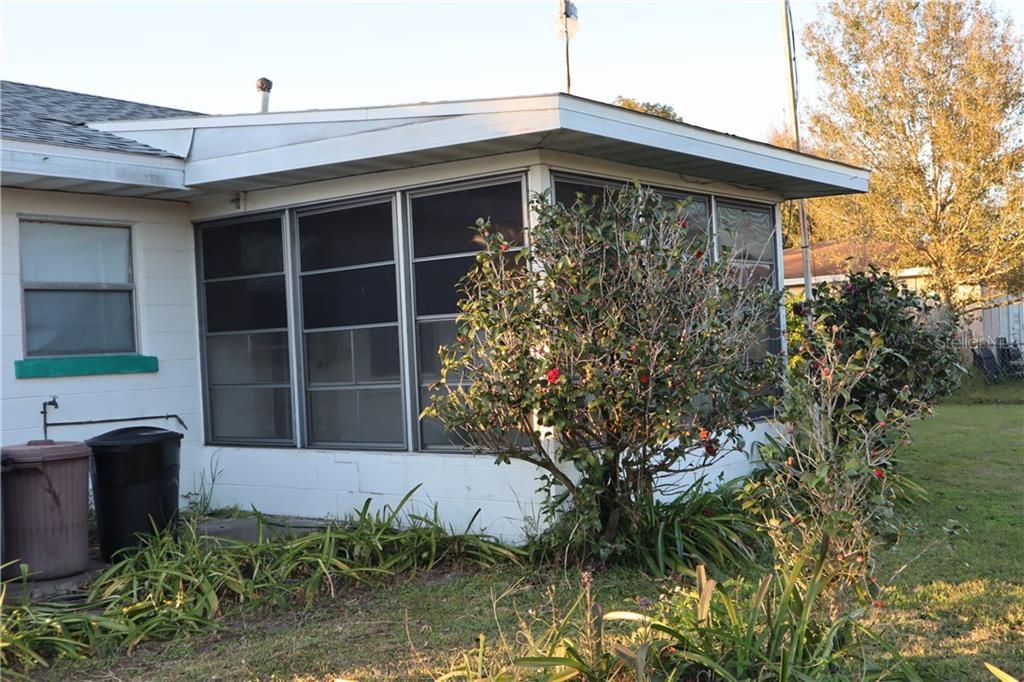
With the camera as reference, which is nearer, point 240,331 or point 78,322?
point 78,322

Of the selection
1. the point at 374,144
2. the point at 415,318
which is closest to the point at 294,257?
the point at 415,318

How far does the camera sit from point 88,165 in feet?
26.1

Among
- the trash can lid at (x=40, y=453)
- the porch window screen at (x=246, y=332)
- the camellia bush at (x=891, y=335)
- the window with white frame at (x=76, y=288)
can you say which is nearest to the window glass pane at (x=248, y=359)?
the porch window screen at (x=246, y=332)

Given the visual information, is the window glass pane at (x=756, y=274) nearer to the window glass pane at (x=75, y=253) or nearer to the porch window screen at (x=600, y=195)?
the porch window screen at (x=600, y=195)

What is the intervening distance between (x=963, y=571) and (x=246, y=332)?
6386 mm

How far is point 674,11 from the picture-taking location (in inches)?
446

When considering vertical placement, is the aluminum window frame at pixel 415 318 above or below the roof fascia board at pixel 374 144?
below

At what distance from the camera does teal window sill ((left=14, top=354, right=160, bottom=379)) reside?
816 centimetres

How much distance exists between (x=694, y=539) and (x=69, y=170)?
5.78 m

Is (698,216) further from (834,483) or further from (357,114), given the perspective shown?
(834,483)

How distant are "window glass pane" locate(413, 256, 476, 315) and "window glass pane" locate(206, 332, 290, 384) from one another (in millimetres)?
1685

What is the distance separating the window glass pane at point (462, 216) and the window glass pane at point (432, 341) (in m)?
0.58

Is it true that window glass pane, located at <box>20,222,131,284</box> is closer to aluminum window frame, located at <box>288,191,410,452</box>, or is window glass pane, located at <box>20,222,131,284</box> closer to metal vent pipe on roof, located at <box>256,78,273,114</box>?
aluminum window frame, located at <box>288,191,410,452</box>

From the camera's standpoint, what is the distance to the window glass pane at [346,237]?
807cm
